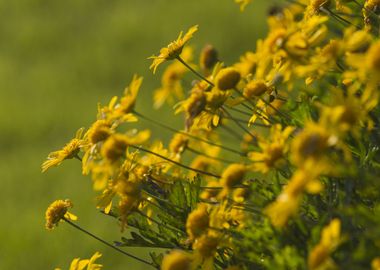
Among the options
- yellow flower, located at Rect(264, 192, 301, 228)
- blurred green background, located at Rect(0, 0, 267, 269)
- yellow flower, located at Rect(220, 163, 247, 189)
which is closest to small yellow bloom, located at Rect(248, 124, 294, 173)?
yellow flower, located at Rect(220, 163, 247, 189)

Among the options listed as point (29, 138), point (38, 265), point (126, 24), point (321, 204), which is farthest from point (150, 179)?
point (126, 24)

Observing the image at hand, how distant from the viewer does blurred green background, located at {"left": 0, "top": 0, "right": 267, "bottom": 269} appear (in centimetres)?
476

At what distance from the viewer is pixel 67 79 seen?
280 inches

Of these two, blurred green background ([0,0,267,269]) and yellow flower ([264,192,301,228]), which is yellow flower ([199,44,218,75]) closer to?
yellow flower ([264,192,301,228])

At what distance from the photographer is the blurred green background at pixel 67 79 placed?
4.76 m

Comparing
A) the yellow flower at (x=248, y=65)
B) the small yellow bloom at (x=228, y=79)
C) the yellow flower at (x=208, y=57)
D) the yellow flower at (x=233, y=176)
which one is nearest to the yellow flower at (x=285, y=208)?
the yellow flower at (x=233, y=176)

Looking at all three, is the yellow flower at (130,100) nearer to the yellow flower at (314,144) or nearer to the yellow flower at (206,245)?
the yellow flower at (206,245)

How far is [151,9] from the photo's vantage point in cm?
796

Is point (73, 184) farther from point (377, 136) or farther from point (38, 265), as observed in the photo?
point (377, 136)

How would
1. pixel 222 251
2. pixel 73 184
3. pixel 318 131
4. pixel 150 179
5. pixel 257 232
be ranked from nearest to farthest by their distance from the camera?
pixel 318 131 < pixel 257 232 < pixel 222 251 < pixel 150 179 < pixel 73 184

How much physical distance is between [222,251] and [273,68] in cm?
40

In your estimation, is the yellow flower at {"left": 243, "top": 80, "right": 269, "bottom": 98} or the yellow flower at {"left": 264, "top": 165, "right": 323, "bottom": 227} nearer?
the yellow flower at {"left": 264, "top": 165, "right": 323, "bottom": 227}

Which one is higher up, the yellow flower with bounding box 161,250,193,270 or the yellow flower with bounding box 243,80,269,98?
the yellow flower with bounding box 243,80,269,98

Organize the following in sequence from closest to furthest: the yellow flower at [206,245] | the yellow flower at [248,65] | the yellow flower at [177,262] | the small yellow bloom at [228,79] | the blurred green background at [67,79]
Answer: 1. the yellow flower at [177,262]
2. the yellow flower at [206,245]
3. the small yellow bloom at [228,79]
4. the yellow flower at [248,65]
5. the blurred green background at [67,79]
